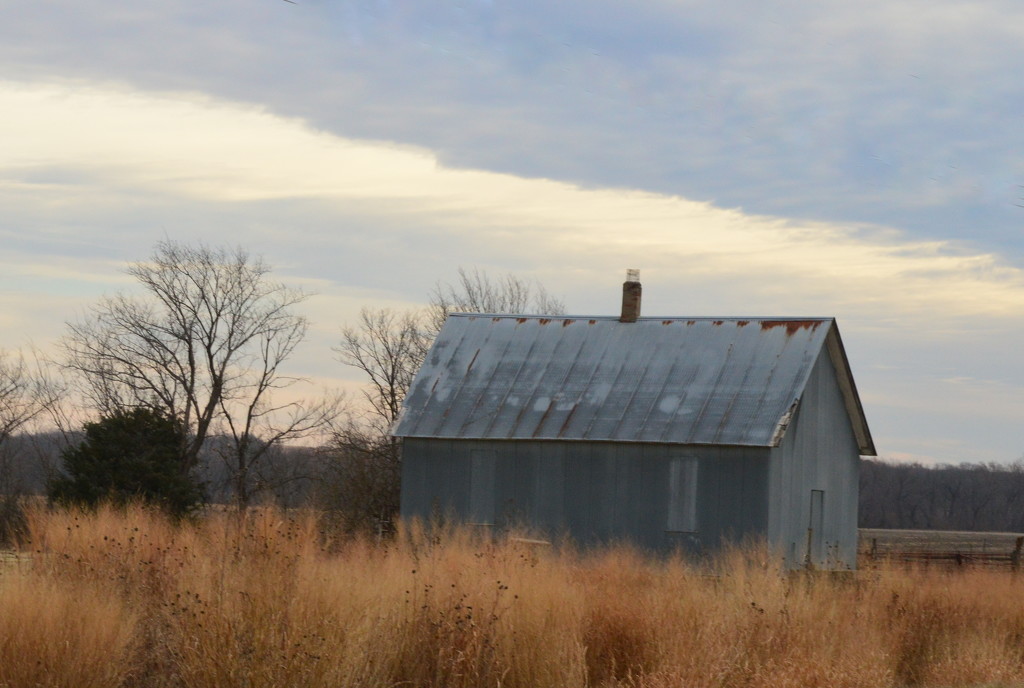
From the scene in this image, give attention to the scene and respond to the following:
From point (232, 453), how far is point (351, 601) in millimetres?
31085

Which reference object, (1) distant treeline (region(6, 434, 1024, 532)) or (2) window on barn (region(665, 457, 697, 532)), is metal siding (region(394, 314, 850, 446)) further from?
(1) distant treeline (region(6, 434, 1024, 532))

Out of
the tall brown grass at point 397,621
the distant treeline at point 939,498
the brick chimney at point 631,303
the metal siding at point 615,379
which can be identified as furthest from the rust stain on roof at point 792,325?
the distant treeline at point 939,498

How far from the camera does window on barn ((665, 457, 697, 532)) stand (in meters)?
25.2

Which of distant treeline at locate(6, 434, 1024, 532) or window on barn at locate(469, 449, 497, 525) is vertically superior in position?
window on barn at locate(469, 449, 497, 525)

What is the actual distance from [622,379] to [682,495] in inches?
129

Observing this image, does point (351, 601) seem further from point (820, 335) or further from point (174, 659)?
point (820, 335)

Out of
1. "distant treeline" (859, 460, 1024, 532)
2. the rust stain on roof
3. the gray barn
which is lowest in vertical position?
"distant treeline" (859, 460, 1024, 532)

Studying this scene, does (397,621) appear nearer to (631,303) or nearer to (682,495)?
(682,495)

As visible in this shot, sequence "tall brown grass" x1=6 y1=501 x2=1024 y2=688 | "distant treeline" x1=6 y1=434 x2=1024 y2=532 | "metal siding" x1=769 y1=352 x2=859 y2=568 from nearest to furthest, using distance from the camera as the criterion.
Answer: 1. "tall brown grass" x1=6 y1=501 x2=1024 y2=688
2. "metal siding" x1=769 y1=352 x2=859 y2=568
3. "distant treeline" x1=6 y1=434 x2=1024 y2=532

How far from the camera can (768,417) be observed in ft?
82.4

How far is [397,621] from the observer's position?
12281 mm

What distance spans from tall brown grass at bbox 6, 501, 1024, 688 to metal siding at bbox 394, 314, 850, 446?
8.71 metres

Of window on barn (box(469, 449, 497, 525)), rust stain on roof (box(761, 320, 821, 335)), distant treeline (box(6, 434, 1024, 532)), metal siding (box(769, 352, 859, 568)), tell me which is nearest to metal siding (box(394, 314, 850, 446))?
rust stain on roof (box(761, 320, 821, 335))

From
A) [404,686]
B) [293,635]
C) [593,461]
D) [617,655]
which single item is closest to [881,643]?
[617,655]
